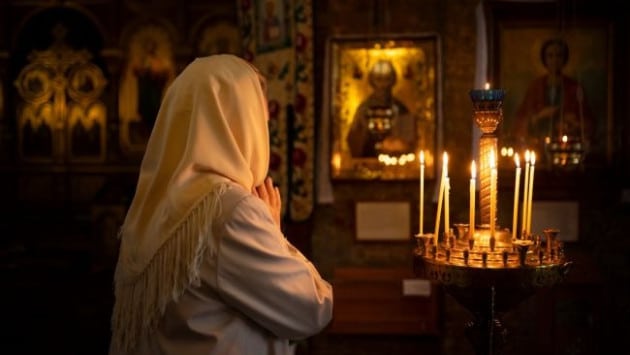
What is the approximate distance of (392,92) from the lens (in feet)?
16.4

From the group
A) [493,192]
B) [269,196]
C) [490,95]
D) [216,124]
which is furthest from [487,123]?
[216,124]

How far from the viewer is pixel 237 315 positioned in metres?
1.95

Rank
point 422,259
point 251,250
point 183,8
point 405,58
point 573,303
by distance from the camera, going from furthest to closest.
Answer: point 183,8 < point 405,58 < point 573,303 < point 422,259 < point 251,250

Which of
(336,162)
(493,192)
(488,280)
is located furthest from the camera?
(336,162)

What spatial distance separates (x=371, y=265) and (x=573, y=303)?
54.0 inches

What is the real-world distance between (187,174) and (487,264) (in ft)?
2.73

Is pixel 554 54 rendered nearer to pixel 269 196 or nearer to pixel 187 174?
pixel 269 196

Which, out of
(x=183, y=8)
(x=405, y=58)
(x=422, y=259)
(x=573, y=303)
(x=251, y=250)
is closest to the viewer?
(x=251, y=250)

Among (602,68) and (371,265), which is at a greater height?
(602,68)

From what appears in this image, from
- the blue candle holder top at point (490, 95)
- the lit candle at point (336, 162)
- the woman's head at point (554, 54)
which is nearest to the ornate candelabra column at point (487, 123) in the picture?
the blue candle holder top at point (490, 95)

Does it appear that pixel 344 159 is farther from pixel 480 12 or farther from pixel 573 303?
pixel 573 303

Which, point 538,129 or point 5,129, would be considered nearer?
point 538,129

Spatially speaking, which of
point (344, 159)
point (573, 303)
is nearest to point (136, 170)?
point (344, 159)

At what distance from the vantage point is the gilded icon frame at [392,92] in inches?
195
